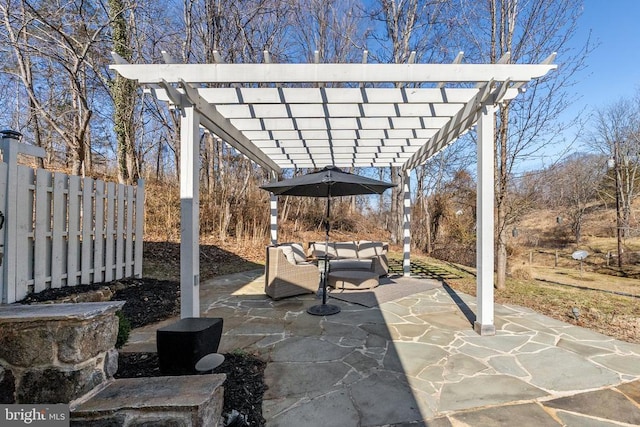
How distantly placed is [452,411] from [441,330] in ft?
5.40

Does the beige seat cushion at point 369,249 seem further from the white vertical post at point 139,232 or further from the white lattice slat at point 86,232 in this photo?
the white lattice slat at point 86,232

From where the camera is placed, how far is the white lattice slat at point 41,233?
348cm

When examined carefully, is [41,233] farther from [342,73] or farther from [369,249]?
[369,249]

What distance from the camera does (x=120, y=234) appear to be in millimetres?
4973

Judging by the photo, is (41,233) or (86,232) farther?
(86,232)

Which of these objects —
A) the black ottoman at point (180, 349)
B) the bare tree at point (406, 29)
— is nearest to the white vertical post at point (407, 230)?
the bare tree at point (406, 29)

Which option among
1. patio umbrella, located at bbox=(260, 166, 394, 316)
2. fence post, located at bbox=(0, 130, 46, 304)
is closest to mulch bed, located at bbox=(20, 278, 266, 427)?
fence post, located at bbox=(0, 130, 46, 304)

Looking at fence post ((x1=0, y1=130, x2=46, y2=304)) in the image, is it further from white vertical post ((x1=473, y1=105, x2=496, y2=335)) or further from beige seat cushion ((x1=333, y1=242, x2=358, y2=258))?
beige seat cushion ((x1=333, y1=242, x2=358, y2=258))

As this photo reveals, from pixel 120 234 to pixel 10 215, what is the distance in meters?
1.82

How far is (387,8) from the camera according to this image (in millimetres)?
12156

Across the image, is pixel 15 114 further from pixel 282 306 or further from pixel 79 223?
pixel 282 306

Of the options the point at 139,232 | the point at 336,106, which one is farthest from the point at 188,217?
the point at 139,232

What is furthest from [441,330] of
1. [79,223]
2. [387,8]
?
[387,8]

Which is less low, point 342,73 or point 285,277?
point 342,73
